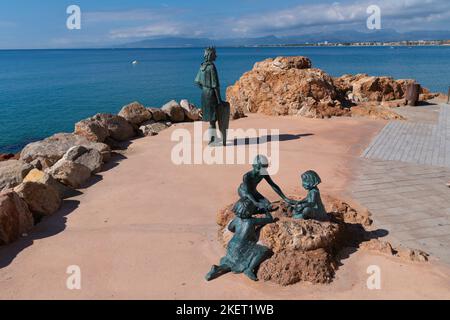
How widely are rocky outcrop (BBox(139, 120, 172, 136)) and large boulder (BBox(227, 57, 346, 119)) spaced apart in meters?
2.84

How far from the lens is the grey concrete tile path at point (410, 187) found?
626 cm

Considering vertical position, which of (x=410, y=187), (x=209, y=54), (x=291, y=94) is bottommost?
(x=410, y=187)

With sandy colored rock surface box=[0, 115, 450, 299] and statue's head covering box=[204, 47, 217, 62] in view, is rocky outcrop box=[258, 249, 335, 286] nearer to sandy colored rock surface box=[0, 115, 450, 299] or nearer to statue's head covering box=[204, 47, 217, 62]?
sandy colored rock surface box=[0, 115, 450, 299]

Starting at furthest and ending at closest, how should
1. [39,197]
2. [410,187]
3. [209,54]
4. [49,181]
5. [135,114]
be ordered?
1. [135,114]
2. [209,54]
3. [410,187]
4. [49,181]
5. [39,197]

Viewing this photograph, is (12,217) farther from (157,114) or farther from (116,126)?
(157,114)

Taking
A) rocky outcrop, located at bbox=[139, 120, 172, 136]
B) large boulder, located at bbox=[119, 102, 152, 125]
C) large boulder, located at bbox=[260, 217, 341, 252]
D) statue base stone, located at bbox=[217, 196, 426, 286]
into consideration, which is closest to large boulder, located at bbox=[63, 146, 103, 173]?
rocky outcrop, located at bbox=[139, 120, 172, 136]

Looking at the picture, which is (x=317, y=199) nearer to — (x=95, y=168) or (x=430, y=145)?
(x=95, y=168)

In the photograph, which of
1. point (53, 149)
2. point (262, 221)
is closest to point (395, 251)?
point (262, 221)

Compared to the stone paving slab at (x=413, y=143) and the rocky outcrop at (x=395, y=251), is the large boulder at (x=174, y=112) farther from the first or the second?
the rocky outcrop at (x=395, y=251)

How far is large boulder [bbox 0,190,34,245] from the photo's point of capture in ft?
19.7

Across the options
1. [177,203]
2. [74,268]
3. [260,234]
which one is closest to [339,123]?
[177,203]

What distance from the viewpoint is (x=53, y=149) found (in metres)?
10.5

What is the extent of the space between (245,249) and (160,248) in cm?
142

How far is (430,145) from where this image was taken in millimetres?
11469
